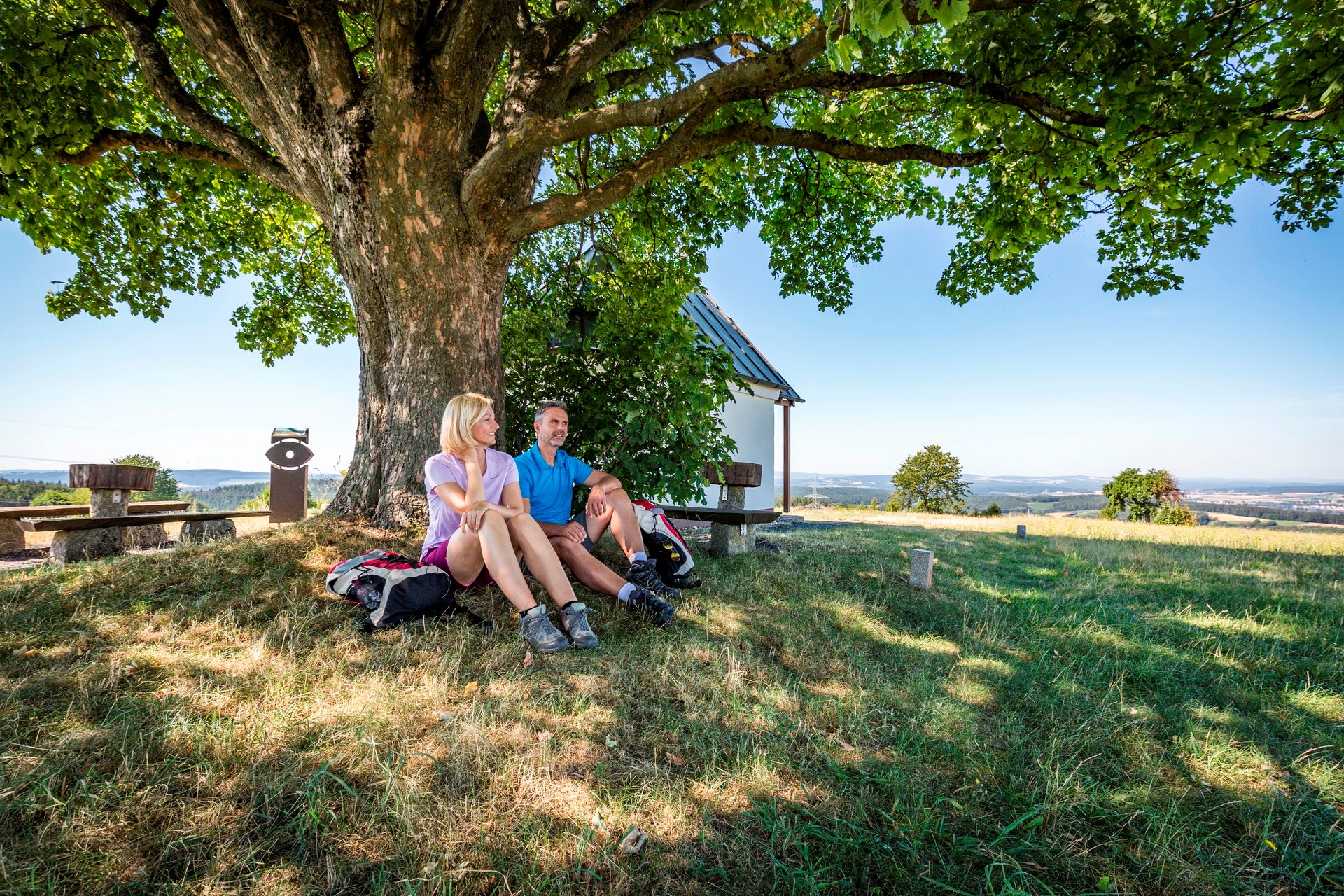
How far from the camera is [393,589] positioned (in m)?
3.46

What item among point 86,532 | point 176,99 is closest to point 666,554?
point 86,532

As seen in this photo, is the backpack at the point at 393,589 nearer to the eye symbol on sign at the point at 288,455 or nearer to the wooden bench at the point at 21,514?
the wooden bench at the point at 21,514

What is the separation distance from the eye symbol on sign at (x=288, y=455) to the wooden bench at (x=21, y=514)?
2.27 metres

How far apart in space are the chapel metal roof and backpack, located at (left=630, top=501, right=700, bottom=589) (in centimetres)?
1025

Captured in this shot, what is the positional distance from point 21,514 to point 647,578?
7.91m

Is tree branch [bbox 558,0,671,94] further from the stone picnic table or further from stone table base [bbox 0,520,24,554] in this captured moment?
stone table base [bbox 0,520,24,554]

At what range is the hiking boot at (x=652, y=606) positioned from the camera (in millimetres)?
3812

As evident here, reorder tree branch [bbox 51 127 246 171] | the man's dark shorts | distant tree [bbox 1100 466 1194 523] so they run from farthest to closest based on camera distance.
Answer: distant tree [bbox 1100 466 1194 523] < tree branch [bbox 51 127 246 171] < the man's dark shorts

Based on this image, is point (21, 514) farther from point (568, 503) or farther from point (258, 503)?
point (258, 503)

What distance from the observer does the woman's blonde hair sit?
145 inches

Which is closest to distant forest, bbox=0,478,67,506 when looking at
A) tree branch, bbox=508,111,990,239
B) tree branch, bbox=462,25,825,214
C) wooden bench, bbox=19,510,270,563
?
wooden bench, bbox=19,510,270,563

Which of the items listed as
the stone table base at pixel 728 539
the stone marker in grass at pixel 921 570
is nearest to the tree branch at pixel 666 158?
the stone table base at pixel 728 539

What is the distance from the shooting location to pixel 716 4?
18.9 ft

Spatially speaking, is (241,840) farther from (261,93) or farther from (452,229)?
(261,93)
